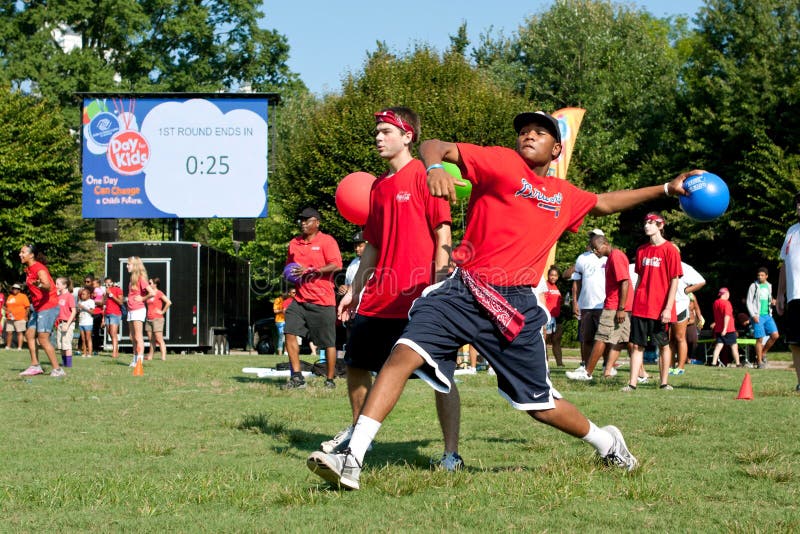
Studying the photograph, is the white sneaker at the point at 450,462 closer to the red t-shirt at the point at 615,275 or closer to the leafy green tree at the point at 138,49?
the red t-shirt at the point at 615,275

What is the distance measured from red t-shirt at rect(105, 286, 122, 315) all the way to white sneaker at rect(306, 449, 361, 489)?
65.6 ft

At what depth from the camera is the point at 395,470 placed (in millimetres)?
5410

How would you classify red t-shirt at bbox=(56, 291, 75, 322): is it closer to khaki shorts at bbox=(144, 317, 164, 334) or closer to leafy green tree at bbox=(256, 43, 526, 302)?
khaki shorts at bbox=(144, 317, 164, 334)

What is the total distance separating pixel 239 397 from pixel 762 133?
29.2 meters

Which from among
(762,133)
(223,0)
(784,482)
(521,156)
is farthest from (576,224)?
(223,0)

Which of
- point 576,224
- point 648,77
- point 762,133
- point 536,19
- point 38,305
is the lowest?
point 38,305

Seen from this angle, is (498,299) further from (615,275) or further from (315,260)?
(615,275)

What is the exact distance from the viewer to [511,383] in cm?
522

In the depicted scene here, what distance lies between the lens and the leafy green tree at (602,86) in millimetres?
41344

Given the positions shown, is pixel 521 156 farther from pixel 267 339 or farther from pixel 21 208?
pixel 21 208

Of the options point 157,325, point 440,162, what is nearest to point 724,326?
point 157,325

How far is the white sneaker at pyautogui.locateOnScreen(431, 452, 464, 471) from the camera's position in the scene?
567 centimetres

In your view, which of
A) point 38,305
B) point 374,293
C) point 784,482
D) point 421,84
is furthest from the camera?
point 421,84

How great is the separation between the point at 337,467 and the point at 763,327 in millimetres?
19141
